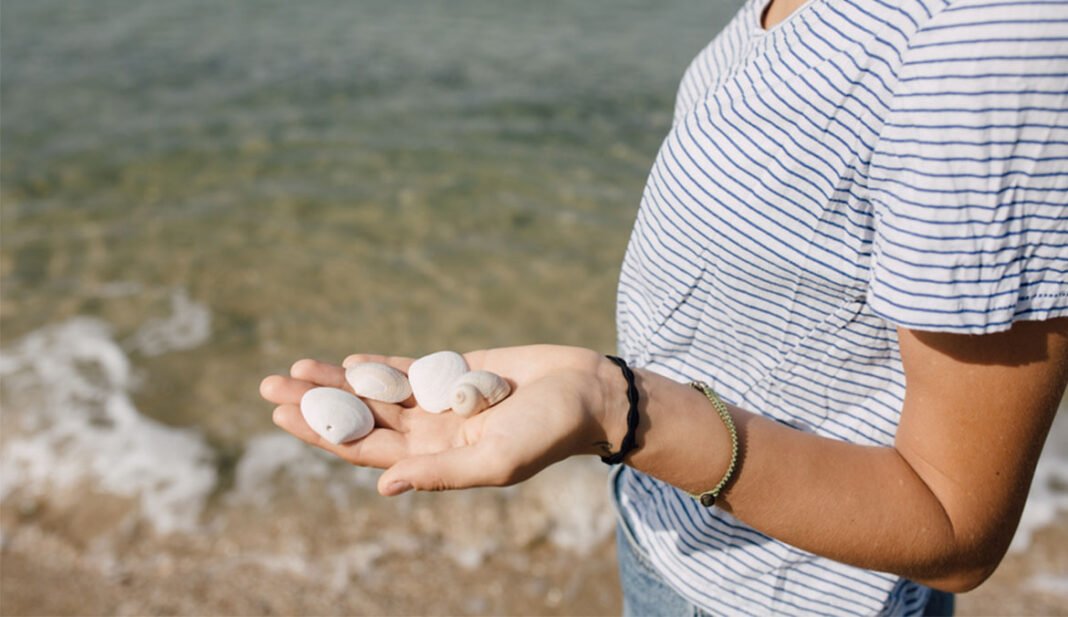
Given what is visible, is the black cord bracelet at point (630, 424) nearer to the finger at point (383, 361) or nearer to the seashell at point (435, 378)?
the seashell at point (435, 378)

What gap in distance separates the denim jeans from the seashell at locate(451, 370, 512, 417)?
600 millimetres

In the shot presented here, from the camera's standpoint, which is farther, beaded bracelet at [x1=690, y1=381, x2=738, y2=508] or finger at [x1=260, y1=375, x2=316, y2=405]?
finger at [x1=260, y1=375, x2=316, y2=405]

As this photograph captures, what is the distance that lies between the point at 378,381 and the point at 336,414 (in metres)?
0.16

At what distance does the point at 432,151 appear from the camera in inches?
298

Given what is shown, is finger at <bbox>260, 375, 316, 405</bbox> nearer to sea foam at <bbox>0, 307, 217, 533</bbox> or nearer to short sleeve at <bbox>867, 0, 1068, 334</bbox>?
short sleeve at <bbox>867, 0, 1068, 334</bbox>

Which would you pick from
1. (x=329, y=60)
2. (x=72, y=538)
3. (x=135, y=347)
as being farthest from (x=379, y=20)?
(x=72, y=538)

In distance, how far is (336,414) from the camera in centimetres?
148

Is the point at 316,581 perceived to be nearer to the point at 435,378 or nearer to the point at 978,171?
the point at 435,378

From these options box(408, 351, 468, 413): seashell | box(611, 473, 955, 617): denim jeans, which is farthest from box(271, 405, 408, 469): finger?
box(611, 473, 955, 617): denim jeans

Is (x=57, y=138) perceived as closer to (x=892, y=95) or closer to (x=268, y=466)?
(x=268, y=466)

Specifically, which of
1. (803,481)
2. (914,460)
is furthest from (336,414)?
(914,460)

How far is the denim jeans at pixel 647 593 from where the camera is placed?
5.81 feet

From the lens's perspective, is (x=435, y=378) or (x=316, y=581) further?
(x=316, y=581)

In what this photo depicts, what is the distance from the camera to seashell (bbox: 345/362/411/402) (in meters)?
1.54
